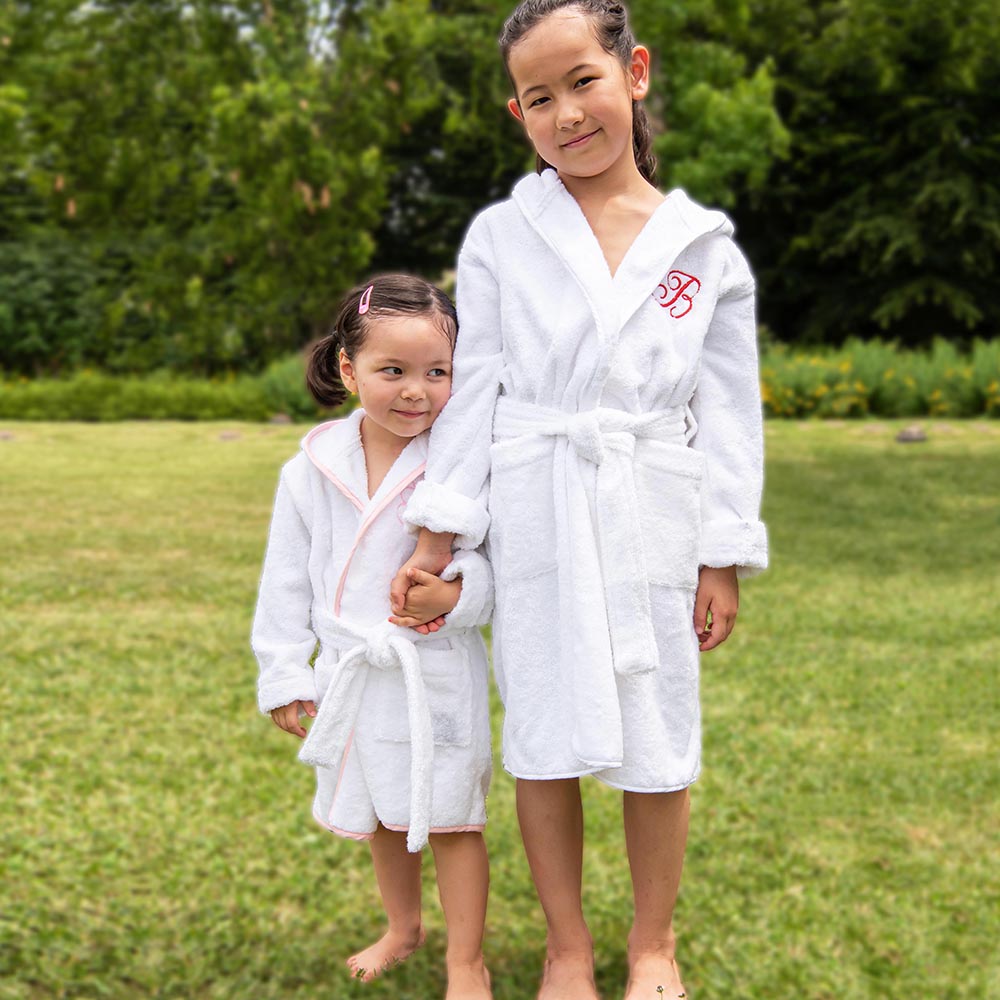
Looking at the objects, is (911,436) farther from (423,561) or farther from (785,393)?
(423,561)

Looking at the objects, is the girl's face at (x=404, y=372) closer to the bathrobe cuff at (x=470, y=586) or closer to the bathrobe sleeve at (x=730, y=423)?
the bathrobe cuff at (x=470, y=586)

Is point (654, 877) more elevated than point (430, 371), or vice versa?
point (430, 371)

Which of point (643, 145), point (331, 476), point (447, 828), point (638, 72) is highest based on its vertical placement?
point (638, 72)

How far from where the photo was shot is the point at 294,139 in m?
18.2

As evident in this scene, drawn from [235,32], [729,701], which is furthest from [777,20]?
[729,701]

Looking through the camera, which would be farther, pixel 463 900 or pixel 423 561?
pixel 463 900

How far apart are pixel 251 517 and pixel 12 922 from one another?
5.94 m

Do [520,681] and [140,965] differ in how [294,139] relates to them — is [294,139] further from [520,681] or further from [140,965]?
[520,681]

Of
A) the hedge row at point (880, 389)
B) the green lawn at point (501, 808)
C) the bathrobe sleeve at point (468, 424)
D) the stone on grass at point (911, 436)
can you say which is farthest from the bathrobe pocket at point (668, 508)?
the hedge row at point (880, 389)

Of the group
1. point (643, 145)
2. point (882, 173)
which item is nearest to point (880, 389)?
point (882, 173)

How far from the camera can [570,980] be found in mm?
2047

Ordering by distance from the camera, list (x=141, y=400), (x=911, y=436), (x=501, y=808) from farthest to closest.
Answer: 1. (x=141, y=400)
2. (x=911, y=436)
3. (x=501, y=808)

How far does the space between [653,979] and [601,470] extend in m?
0.86

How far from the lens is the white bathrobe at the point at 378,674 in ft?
6.38
